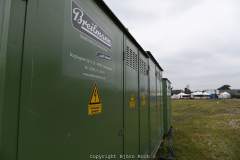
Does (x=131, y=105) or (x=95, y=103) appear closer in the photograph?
(x=95, y=103)

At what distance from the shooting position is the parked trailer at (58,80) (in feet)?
2.59

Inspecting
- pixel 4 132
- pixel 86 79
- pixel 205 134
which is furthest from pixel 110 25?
pixel 205 134

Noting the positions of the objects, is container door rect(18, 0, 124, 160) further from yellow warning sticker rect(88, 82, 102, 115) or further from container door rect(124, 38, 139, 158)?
container door rect(124, 38, 139, 158)

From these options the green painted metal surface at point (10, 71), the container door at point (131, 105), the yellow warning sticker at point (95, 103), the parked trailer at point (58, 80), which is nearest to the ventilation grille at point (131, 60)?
the container door at point (131, 105)

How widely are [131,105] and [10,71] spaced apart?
2.03 metres

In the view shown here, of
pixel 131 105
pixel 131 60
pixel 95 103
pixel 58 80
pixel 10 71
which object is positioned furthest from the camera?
pixel 131 60

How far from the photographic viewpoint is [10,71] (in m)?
0.78

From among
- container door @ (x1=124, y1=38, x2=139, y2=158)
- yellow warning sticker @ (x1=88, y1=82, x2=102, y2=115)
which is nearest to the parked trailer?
yellow warning sticker @ (x1=88, y1=82, x2=102, y2=115)

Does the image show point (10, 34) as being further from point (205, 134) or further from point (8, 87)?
point (205, 134)

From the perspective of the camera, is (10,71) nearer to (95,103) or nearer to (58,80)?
(58,80)

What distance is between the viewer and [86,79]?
1.36 meters

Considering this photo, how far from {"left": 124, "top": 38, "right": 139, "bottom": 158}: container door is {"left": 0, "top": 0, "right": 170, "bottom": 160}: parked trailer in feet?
1.10

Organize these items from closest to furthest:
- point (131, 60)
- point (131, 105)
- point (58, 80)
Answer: point (58, 80)
point (131, 105)
point (131, 60)

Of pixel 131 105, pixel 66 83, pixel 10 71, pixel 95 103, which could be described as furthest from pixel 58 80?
pixel 131 105
